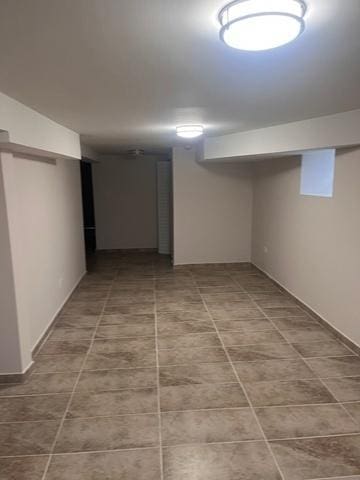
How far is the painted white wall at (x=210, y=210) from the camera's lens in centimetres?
622

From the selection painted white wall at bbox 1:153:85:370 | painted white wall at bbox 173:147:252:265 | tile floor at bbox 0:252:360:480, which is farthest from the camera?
painted white wall at bbox 173:147:252:265

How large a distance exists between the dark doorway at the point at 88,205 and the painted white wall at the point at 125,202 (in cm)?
28

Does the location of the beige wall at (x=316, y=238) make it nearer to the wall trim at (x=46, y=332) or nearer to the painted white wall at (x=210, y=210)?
the painted white wall at (x=210, y=210)

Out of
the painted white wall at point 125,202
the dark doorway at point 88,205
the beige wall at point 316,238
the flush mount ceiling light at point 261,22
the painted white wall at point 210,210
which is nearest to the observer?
the flush mount ceiling light at point 261,22

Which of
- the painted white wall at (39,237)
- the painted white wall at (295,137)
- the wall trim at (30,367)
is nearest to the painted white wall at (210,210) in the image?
the painted white wall at (295,137)

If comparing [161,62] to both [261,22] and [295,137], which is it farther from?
[295,137]

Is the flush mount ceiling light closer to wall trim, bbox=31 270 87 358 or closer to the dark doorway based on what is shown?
wall trim, bbox=31 270 87 358

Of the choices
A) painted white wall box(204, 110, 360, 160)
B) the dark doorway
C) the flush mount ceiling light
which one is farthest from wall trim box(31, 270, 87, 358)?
the dark doorway

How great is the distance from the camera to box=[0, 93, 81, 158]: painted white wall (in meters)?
2.15

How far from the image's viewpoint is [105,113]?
Result: 2.68 metres

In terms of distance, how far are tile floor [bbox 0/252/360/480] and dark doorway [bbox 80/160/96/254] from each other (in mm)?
3875

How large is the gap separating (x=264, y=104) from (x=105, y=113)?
46.8 inches

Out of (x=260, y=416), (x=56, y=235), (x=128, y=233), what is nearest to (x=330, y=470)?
(x=260, y=416)

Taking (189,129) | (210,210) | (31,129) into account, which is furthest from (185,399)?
(210,210)
